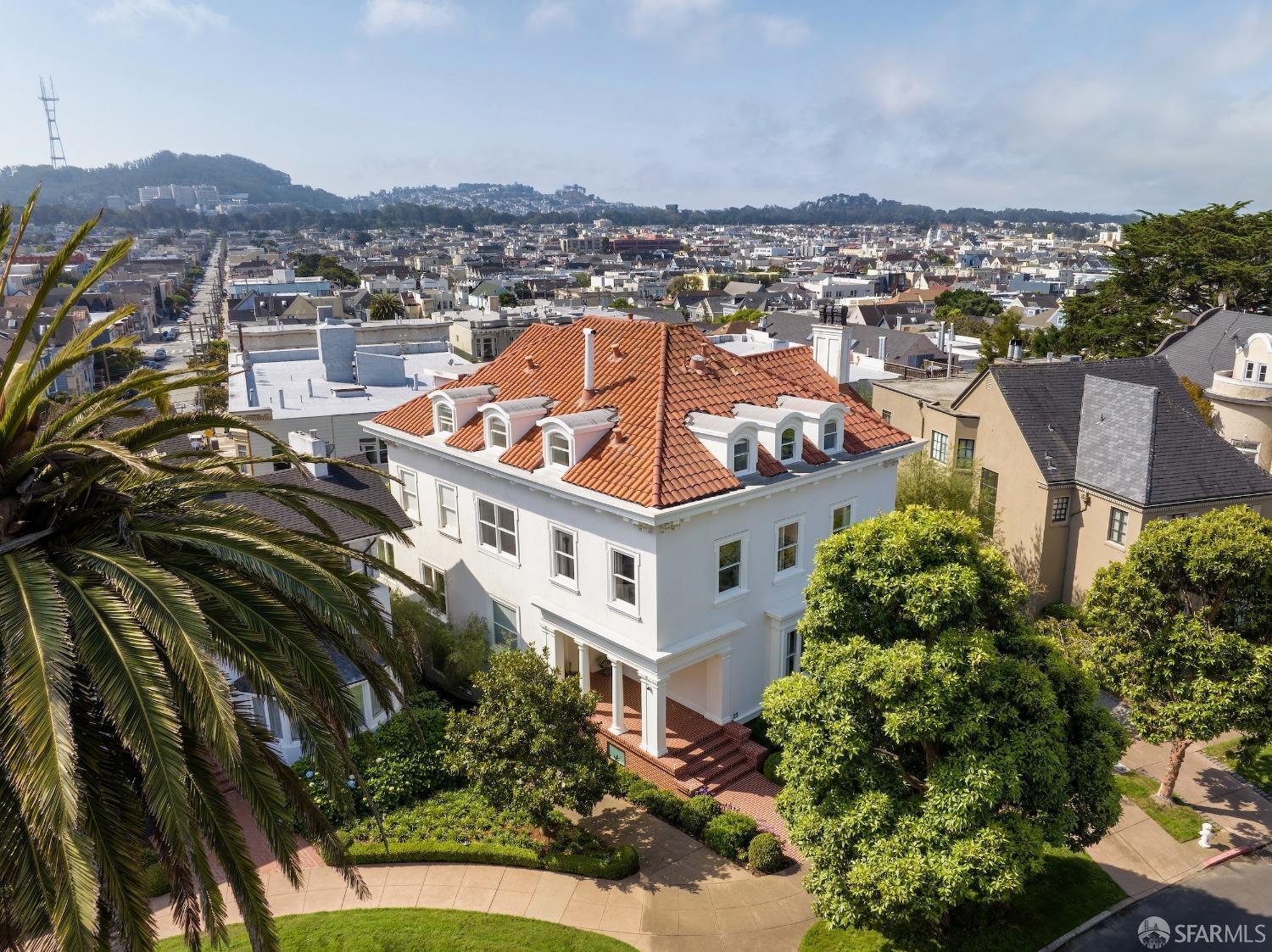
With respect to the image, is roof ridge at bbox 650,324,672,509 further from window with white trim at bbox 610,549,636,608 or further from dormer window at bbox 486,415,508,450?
dormer window at bbox 486,415,508,450

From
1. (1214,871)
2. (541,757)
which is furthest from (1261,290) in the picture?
(541,757)

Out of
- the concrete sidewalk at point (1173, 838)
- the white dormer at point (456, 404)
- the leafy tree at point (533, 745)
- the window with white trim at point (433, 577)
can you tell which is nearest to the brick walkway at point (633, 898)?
the leafy tree at point (533, 745)

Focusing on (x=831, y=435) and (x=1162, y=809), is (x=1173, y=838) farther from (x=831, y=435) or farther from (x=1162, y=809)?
(x=831, y=435)

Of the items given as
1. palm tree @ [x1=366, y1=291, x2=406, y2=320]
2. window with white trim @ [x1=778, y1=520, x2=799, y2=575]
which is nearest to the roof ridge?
window with white trim @ [x1=778, y1=520, x2=799, y2=575]

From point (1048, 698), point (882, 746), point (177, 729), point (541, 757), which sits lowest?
point (541, 757)

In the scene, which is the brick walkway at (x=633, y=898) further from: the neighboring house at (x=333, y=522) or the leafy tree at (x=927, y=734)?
the neighboring house at (x=333, y=522)

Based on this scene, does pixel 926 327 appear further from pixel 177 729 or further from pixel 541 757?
pixel 177 729
